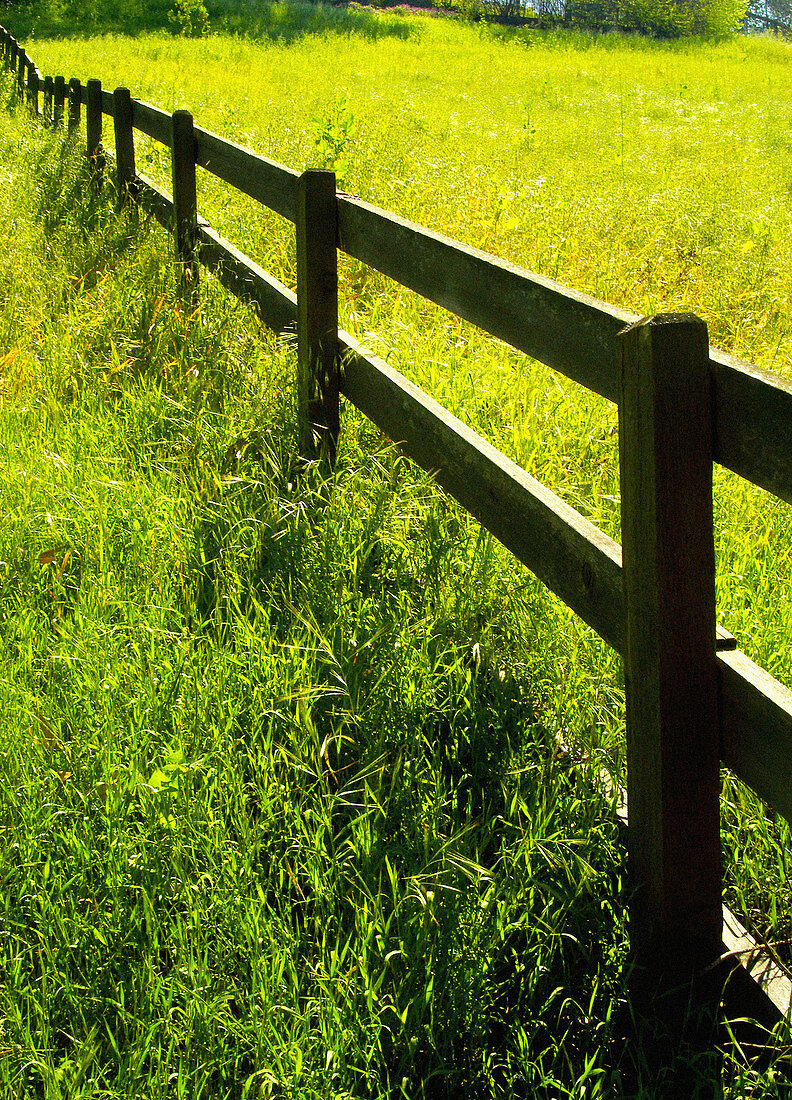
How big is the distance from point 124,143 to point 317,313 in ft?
16.0

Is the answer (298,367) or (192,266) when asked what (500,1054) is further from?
(192,266)

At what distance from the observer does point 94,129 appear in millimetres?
9438

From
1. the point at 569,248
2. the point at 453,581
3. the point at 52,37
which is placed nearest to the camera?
the point at 453,581

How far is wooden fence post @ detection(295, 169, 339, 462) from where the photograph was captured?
12.1 ft

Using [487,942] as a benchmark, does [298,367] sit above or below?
above

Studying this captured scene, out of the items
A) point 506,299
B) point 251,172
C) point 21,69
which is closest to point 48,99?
point 21,69

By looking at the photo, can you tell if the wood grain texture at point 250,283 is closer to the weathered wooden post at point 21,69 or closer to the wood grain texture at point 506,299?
the wood grain texture at point 506,299

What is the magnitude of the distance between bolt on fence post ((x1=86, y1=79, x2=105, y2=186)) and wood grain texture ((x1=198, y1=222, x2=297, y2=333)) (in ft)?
13.4

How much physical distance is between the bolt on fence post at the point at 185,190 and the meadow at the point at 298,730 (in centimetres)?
26

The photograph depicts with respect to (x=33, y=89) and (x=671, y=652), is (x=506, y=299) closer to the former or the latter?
(x=671, y=652)

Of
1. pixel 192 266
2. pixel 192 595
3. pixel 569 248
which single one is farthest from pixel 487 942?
pixel 569 248

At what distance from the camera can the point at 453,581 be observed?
292 cm

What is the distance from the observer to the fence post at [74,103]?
1068 centimetres

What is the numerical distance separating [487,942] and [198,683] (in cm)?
105
